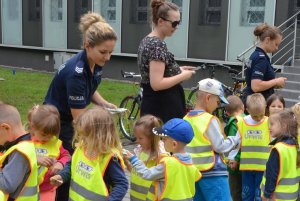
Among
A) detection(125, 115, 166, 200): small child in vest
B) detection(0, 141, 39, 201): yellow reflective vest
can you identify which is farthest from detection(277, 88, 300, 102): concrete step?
detection(0, 141, 39, 201): yellow reflective vest

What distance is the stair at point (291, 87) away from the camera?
35.2 feet

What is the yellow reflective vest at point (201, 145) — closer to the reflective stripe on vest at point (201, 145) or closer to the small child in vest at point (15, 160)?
the reflective stripe on vest at point (201, 145)

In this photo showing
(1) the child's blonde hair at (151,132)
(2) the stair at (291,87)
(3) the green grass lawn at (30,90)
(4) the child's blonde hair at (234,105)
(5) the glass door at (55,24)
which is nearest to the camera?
(1) the child's blonde hair at (151,132)

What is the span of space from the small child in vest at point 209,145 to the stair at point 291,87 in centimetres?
692

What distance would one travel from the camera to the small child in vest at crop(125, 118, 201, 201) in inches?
132

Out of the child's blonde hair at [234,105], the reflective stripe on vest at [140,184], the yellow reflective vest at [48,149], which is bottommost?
the reflective stripe on vest at [140,184]

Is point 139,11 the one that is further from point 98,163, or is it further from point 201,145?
point 98,163

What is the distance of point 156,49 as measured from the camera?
161 inches

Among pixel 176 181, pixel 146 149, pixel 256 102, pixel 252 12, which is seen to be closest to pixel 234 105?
pixel 256 102

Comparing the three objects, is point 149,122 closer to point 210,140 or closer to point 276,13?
point 210,140

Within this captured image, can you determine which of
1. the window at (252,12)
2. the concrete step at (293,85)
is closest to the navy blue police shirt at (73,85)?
the concrete step at (293,85)

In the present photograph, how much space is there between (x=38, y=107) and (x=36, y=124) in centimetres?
14

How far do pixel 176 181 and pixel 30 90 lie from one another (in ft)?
35.8

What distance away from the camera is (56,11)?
802 inches
